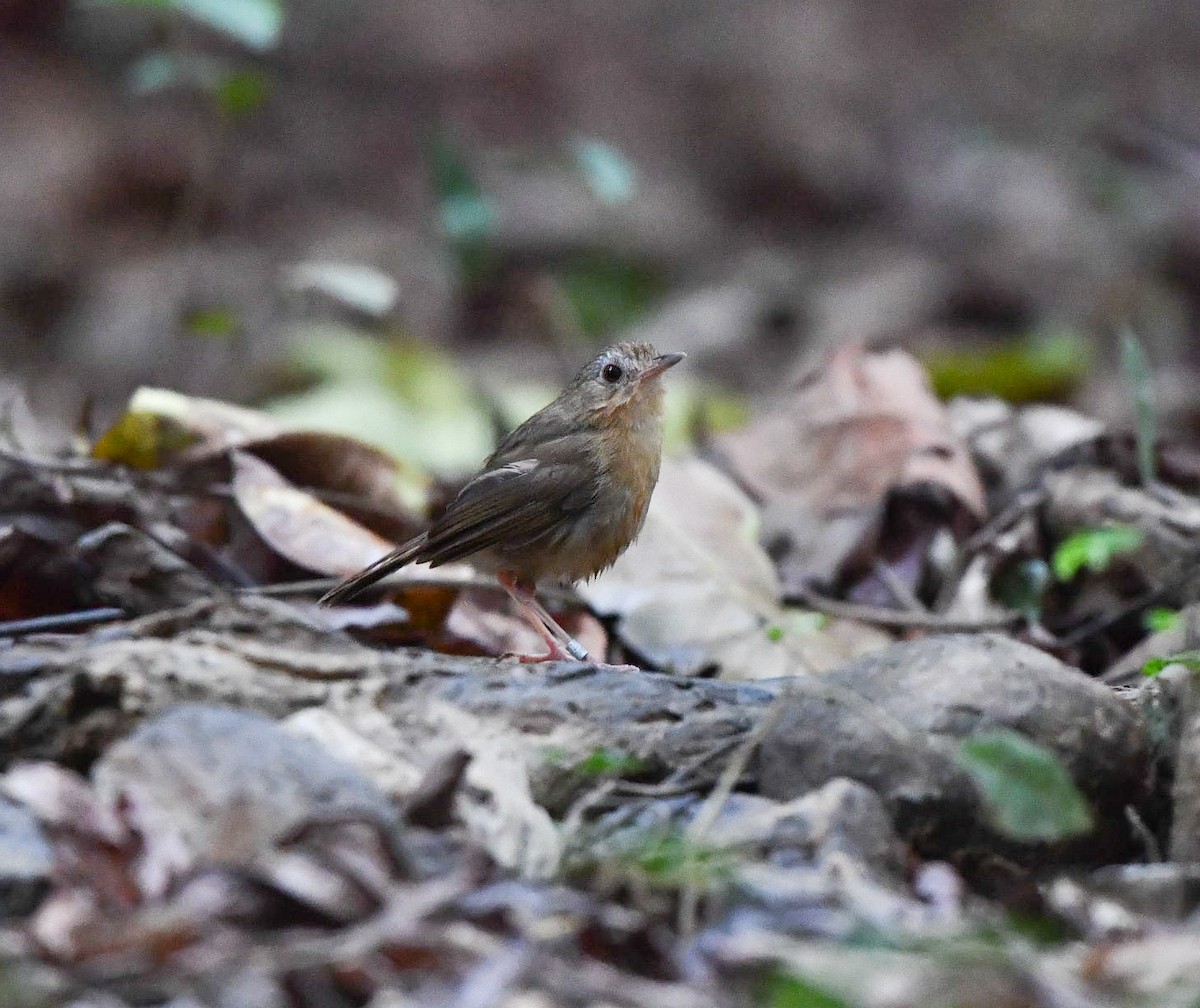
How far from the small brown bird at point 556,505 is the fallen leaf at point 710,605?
8.0 inches

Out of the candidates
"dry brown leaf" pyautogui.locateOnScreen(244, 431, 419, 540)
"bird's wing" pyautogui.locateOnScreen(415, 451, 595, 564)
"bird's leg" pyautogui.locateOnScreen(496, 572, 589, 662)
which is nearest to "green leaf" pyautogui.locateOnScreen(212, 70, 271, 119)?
"dry brown leaf" pyautogui.locateOnScreen(244, 431, 419, 540)

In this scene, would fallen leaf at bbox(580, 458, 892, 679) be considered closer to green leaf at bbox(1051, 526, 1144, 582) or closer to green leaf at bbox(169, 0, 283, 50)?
green leaf at bbox(1051, 526, 1144, 582)

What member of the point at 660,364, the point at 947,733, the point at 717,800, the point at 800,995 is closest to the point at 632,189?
the point at 660,364

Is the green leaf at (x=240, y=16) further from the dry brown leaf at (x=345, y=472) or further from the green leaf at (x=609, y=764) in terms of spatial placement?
the green leaf at (x=609, y=764)

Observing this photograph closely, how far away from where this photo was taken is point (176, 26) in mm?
7598

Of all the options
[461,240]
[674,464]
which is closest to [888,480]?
[674,464]

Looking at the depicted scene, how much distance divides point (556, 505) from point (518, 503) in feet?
0.37

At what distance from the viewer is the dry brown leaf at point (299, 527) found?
5.05 m

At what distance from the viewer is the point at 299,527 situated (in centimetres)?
513

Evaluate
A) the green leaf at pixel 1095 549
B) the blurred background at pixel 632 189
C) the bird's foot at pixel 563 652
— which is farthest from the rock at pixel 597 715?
the blurred background at pixel 632 189

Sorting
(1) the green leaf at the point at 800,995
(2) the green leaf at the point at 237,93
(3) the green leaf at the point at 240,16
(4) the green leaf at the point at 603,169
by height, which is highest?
(3) the green leaf at the point at 240,16

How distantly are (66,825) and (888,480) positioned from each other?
3.68 metres

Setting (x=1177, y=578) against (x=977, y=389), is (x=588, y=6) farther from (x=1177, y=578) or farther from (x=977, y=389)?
(x=1177, y=578)

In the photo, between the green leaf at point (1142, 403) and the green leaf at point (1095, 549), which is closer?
the green leaf at point (1095, 549)
